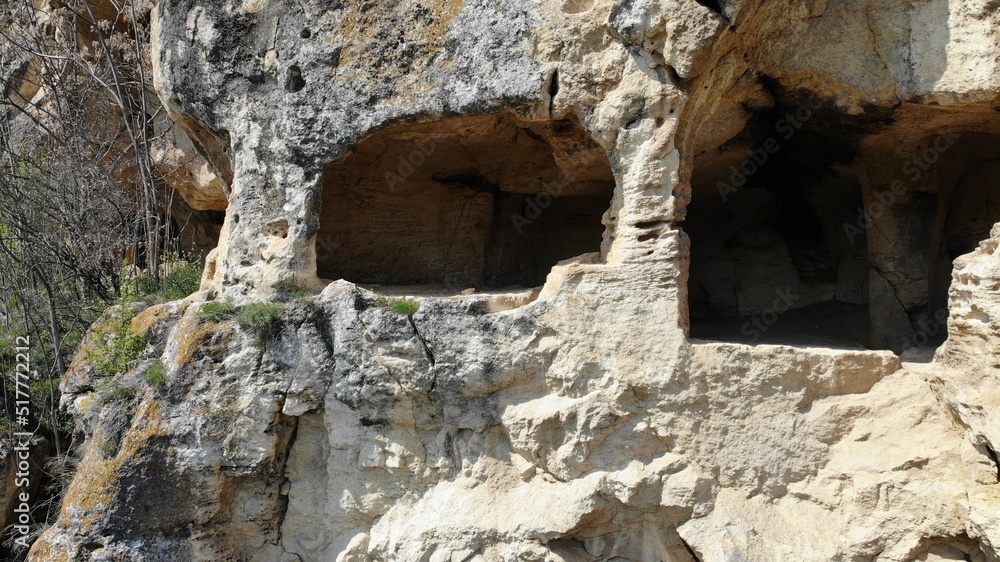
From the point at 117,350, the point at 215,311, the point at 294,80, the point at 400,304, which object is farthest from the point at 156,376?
the point at 294,80

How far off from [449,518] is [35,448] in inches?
178

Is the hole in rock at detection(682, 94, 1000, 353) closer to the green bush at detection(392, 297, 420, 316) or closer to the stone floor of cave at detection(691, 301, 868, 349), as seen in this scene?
the stone floor of cave at detection(691, 301, 868, 349)

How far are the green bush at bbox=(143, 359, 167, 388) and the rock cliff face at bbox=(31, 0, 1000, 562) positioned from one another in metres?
0.10

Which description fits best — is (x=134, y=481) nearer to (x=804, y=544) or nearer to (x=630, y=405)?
(x=630, y=405)

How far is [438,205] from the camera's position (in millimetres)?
6988

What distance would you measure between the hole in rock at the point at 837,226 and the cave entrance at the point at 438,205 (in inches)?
49.3

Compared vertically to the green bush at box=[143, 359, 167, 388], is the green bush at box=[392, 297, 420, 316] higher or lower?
higher

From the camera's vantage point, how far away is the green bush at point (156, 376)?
17.1 ft

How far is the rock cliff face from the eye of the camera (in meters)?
4.43

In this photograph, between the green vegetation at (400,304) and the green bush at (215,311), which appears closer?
the green vegetation at (400,304)

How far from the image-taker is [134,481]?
16.5ft

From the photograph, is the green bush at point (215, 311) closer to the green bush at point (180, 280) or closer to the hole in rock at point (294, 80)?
the hole in rock at point (294, 80)

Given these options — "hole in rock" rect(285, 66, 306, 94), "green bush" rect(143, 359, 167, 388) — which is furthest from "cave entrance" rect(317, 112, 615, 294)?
"green bush" rect(143, 359, 167, 388)

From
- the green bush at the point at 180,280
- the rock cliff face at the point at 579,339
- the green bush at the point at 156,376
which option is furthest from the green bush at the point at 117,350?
the green bush at the point at 180,280
